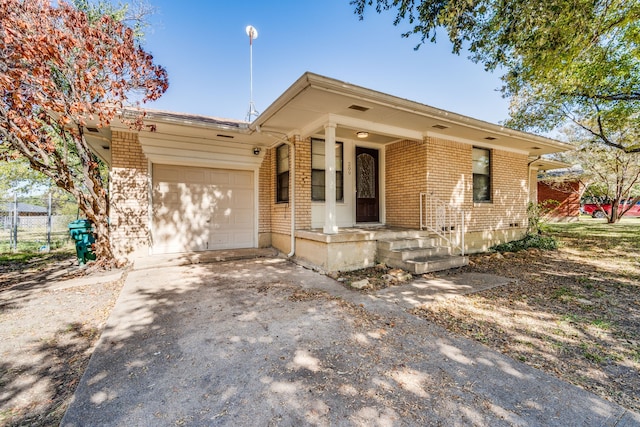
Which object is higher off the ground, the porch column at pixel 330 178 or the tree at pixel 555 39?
the tree at pixel 555 39

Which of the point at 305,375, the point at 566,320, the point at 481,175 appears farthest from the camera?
the point at 481,175

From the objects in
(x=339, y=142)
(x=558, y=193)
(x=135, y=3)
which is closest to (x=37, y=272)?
(x=135, y=3)

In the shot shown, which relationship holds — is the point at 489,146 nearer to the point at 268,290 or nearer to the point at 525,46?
the point at 525,46

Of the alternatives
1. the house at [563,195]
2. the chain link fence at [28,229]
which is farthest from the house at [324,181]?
the house at [563,195]

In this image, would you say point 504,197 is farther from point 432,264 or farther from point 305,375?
point 305,375

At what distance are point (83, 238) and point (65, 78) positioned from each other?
311 cm

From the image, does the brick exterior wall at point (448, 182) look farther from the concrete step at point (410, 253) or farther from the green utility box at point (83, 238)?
the green utility box at point (83, 238)

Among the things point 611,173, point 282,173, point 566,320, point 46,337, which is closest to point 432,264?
point 566,320

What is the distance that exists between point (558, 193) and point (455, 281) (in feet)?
65.8

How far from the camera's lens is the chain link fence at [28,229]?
8.19 m

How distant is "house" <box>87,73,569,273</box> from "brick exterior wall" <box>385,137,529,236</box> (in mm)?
35

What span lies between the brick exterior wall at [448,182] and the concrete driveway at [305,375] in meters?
4.05

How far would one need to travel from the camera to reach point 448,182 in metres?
7.17

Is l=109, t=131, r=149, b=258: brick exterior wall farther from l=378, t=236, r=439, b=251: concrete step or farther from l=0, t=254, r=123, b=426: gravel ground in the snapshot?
l=378, t=236, r=439, b=251: concrete step
